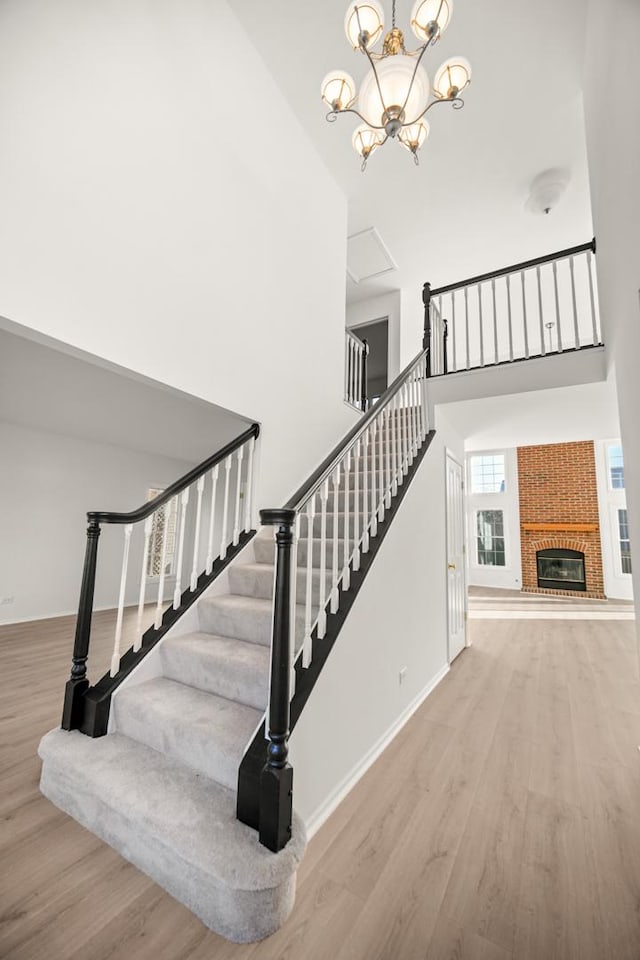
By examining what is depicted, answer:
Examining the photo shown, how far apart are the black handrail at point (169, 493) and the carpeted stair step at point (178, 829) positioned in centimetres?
109

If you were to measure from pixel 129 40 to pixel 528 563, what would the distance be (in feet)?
31.9

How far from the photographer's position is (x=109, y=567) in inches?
236

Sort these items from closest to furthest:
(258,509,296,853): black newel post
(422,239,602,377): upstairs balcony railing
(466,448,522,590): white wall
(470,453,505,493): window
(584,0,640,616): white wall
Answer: (258,509,296,853): black newel post
(584,0,640,616): white wall
(422,239,602,377): upstairs balcony railing
(466,448,522,590): white wall
(470,453,505,493): window

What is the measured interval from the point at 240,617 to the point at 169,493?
2.87ft

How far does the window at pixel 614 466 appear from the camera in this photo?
816 cm

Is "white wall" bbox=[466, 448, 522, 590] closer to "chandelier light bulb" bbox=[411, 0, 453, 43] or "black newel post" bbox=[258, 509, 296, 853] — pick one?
"black newel post" bbox=[258, 509, 296, 853]

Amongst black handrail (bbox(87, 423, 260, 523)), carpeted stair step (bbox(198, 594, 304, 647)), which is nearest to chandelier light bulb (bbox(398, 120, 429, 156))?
black handrail (bbox(87, 423, 260, 523))

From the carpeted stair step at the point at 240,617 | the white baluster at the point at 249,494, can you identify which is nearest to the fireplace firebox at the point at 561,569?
the white baluster at the point at 249,494

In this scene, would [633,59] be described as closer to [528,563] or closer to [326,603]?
[326,603]

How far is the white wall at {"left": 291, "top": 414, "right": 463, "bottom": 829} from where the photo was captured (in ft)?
5.78

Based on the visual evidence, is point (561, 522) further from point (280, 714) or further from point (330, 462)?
point (280, 714)

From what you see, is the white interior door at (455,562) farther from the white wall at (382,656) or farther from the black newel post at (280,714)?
the black newel post at (280,714)

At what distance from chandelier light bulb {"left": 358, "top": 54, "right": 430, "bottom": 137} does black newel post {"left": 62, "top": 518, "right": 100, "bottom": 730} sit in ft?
8.99

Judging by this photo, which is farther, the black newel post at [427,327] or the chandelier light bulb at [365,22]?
the black newel post at [427,327]
